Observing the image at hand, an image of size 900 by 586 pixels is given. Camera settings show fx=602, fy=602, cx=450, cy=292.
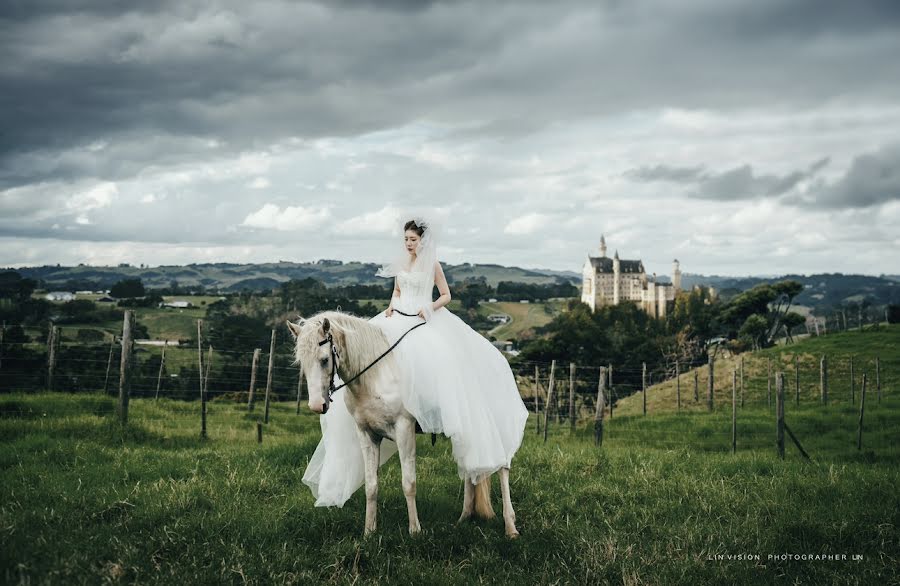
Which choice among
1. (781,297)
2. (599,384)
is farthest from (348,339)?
(781,297)

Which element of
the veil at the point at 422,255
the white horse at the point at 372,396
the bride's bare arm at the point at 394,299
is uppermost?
the veil at the point at 422,255

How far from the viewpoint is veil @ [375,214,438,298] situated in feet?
24.7

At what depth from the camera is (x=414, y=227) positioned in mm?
7574

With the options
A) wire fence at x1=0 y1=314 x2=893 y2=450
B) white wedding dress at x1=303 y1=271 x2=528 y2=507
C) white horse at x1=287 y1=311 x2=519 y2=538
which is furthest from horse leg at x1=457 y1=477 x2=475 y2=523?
wire fence at x1=0 y1=314 x2=893 y2=450

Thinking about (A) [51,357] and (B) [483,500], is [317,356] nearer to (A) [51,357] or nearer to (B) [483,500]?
(B) [483,500]

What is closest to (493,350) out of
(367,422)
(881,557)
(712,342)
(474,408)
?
(474,408)

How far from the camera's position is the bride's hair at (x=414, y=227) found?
298 inches

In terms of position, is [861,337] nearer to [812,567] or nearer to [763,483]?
[763,483]

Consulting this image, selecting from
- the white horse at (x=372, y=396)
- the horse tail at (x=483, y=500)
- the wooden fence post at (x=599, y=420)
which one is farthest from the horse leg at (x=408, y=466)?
the wooden fence post at (x=599, y=420)

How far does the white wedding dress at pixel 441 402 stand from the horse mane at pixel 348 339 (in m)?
0.30

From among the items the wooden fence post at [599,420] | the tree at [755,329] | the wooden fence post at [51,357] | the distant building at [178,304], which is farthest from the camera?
the distant building at [178,304]

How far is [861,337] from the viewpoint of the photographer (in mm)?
46250

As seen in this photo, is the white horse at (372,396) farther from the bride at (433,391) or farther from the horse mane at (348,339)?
the bride at (433,391)

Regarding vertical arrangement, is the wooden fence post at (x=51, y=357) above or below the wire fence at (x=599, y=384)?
above
